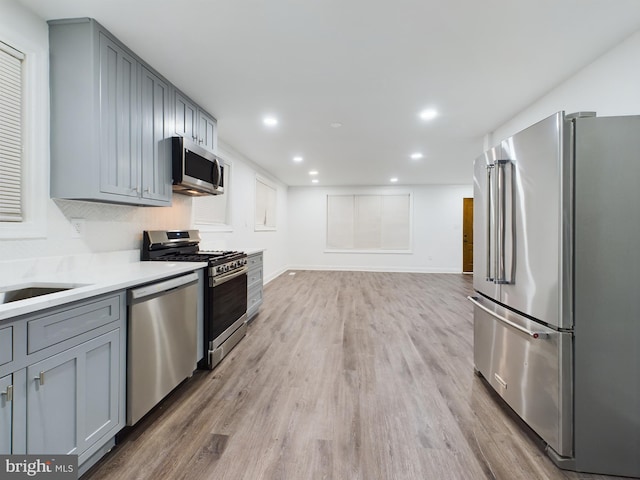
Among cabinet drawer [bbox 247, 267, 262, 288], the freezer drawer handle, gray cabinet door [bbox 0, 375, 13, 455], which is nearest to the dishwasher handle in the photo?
gray cabinet door [bbox 0, 375, 13, 455]

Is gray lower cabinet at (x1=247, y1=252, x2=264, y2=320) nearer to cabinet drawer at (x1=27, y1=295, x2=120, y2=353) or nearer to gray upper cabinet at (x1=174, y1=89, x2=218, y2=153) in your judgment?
gray upper cabinet at (x1=174, y1=89, x2=218, y2=153)

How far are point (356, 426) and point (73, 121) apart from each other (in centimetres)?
262

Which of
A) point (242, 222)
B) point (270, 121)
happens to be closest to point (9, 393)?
point (270, 121)

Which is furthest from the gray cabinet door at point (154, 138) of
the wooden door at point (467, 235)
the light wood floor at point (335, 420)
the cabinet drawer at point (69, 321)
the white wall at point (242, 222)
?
the wooden door at point (467, 235)

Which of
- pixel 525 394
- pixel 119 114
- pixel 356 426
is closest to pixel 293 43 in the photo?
pixel 119 114

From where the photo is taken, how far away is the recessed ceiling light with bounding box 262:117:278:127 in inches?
131

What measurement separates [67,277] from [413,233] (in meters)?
7.86

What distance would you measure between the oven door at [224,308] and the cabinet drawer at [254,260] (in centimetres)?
49

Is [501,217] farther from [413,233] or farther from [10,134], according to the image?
[413,233]

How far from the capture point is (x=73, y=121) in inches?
70.1

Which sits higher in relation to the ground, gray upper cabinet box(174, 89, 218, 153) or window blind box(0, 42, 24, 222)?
gray upper cabinet box(174, 89, 218, 153)

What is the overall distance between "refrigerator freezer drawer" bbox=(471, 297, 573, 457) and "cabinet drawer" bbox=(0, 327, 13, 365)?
95.6 inches

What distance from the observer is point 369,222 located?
27.6 ft

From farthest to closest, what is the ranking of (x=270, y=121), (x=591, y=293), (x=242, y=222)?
1. (x=242, y=222)
2. (x=270, y=121)
3. (x=591, y=293)
